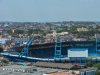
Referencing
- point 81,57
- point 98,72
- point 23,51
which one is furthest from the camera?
point 23,51

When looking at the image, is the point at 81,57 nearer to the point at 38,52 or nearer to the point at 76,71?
the point at 38,52

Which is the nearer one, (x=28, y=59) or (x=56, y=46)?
(x=28, y=59)

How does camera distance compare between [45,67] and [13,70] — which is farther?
[45,67]

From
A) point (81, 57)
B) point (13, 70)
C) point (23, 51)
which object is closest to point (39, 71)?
point (13, 70)

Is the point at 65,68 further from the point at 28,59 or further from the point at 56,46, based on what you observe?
the point at 56,46

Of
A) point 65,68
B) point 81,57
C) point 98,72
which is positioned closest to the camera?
point 98,72

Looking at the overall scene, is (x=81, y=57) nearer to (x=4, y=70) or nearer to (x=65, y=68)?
(x=65, y=68)

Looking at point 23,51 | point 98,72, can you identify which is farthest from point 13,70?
point 23,51

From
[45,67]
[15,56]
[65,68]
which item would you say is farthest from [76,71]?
[15,56]

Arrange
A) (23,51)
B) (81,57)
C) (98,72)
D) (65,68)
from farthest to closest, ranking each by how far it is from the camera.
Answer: (23,51), (81,57), (65,68), (98,72)
